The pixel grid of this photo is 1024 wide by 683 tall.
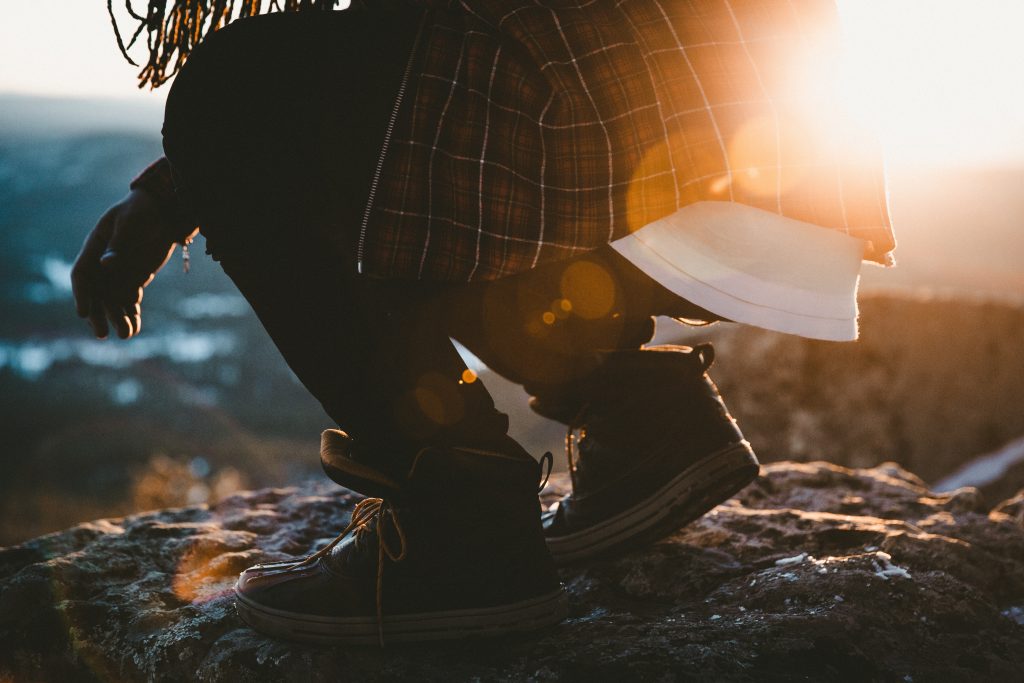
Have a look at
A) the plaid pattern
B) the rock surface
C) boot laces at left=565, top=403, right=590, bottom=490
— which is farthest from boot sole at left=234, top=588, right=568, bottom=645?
the rock surface

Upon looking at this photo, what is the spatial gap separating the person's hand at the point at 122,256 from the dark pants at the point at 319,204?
13.2 inches

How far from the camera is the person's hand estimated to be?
1.45 metres

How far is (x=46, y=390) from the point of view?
72750mm

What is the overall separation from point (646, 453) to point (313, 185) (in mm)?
873

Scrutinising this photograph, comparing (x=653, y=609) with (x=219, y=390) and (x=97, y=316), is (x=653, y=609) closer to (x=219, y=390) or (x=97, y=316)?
(x=97, y=316)

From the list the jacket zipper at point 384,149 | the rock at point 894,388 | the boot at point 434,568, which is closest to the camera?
the jacket zipper at point 384,149

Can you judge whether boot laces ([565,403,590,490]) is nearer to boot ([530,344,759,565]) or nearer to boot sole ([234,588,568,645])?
boot ([530,344,759,565])

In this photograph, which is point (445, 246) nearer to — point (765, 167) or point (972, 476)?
point (765, 167)

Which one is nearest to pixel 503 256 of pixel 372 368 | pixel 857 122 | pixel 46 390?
pixel 372 368

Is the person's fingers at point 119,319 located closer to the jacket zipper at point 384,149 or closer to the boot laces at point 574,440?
the jacket zipper at point 384,149

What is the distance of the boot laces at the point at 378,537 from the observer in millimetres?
1195

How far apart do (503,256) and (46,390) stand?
86.6 meters

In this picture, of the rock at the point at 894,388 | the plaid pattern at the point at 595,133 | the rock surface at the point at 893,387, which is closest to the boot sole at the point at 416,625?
the plaid pattern at the point at 595,133

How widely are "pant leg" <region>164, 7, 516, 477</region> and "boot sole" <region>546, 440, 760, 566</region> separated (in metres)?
0.56
